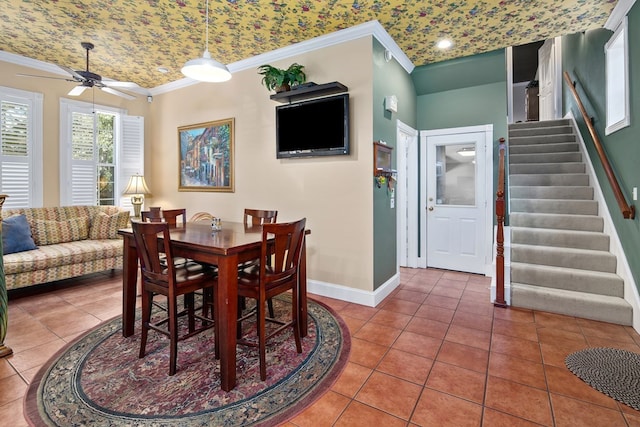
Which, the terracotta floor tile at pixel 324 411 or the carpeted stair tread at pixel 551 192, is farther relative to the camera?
the carpeted stair tread at pixel 551 192

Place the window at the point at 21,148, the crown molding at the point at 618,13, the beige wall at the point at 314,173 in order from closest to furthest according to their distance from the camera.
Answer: the crown molding at the point at 618,13
the beige wall at the point at 314,173
the window at the point at 21,148

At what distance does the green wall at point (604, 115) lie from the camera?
2.76 m

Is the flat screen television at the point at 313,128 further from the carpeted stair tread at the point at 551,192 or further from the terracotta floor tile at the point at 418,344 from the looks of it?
the carpeted stair tread at the point at 551,192

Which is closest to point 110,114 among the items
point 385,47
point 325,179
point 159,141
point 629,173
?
point 159,141

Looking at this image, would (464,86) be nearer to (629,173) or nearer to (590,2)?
(590,2)

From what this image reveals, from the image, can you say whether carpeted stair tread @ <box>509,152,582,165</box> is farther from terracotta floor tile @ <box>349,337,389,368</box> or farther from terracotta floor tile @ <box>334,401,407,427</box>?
terracotta floor tile @ <box>334,401,407,427</box>

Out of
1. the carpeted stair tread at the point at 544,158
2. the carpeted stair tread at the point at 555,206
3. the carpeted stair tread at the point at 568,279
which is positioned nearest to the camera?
the carpeted stair tread at the point at 568,279

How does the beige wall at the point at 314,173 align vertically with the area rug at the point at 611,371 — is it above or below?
above

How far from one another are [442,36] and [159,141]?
4499 millimetres

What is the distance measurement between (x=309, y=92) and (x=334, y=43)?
586mm

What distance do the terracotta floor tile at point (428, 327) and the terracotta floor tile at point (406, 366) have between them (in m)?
0.42

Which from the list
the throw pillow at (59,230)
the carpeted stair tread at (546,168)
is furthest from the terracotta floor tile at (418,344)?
the throw pillow at (59,230)

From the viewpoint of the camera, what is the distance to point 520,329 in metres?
2.76

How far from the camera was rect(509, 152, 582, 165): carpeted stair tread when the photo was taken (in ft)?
15.2
